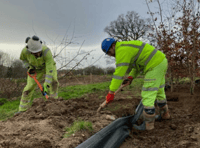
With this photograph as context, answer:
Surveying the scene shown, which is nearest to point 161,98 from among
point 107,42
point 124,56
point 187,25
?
point 124,56

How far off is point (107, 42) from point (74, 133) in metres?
1.66

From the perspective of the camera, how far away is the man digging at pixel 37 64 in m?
4.01

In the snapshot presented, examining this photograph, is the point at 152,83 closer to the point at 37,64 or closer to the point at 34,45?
the point at 34,45

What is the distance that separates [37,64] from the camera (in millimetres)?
4379

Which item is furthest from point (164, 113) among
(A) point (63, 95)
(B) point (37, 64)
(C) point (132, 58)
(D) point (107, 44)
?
(A) point (63, 95)

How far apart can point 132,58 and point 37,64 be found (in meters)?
2.73

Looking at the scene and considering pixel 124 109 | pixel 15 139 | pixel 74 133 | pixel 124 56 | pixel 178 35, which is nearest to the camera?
pixel 15 139

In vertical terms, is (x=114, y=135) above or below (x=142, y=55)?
below

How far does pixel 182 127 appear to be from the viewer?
3.13 m

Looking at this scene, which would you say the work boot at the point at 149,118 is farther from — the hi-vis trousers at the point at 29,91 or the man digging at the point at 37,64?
the hi-vis trousers at the point at 29,91

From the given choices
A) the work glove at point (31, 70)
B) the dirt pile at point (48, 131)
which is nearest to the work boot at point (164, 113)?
the dirt pile at point (48, 131)

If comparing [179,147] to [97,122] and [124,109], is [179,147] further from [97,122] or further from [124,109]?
[124,109]

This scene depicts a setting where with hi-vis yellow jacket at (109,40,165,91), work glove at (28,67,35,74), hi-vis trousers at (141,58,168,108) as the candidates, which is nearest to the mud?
hi-vis trousers at (141,58,168,108)

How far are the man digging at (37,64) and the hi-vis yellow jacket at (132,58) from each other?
2052mm
